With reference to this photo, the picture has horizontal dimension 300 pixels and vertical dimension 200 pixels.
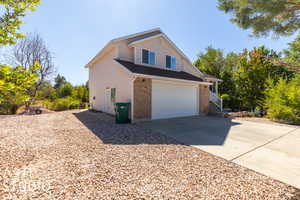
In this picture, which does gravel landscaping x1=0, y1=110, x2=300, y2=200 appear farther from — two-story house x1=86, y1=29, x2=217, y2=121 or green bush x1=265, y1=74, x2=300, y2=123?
green bush x1=265, y1=74, x2=300, y2=123

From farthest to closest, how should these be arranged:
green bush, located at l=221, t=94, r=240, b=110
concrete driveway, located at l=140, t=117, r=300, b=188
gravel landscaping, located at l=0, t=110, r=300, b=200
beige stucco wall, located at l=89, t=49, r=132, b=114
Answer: green bush, located at l=221, t=94, r=240, b=110
beige stucco wall, located at l=89, t=49, r=132, b=114
concrete driveway, located at l=140, t=117, r=300, b=188
gravel landscaping, located at l=0, t=110, r=300, b=200

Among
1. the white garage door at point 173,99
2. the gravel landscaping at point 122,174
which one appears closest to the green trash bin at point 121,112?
the white garage door at point 173,99

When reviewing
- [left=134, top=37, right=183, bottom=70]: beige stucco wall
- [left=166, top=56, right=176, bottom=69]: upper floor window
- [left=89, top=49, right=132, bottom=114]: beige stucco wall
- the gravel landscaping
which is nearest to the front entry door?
[left=89, top=49, right=132, bottom=114]: beige stucco wall

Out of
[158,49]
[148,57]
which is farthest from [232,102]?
[148,57]

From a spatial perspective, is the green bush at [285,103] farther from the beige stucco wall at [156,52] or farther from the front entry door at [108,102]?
the front entry door at [108,102]

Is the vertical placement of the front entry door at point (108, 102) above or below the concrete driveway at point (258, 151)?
above

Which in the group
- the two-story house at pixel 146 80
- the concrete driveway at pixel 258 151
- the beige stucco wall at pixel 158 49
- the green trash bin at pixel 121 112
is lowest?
the concrete driveway at pixel 258 151

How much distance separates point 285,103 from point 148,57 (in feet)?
34.4

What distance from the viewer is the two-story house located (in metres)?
8.32

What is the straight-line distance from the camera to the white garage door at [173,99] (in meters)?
8.93

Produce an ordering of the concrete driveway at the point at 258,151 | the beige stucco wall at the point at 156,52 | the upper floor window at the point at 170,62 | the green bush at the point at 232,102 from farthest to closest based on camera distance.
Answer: the green bush at the point at 232,102, the upper floor window at the point at 170,62, the beige stucco wall at the point at 156,52, the concrete driveway at the point at 258,151

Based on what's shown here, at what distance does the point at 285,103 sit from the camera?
9375mm

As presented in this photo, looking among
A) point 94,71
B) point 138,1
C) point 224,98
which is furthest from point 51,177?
point 224,98

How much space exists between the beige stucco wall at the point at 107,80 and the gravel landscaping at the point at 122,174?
15.6ft
